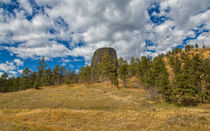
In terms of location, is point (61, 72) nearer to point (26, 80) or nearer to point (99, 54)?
point (26, 80)

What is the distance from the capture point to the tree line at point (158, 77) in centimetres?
2753

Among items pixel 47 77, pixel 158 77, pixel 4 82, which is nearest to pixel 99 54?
pixel 47 77

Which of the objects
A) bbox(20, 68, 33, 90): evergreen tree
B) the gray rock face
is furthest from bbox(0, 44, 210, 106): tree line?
the gray rock face

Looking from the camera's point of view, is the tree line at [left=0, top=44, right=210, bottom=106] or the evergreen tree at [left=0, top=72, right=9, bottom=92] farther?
the evergreen tree at [left=0, top=72, right=9, bottom=92]

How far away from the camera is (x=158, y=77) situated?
33.4 m

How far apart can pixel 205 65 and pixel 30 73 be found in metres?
90.8

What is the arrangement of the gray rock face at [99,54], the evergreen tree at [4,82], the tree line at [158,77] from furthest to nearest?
1. the gray rock face at [99,54]
2. the evergreen tree at [4,82]
3. the tree line at [158,77]

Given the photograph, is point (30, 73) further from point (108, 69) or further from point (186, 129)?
point (186, 129)

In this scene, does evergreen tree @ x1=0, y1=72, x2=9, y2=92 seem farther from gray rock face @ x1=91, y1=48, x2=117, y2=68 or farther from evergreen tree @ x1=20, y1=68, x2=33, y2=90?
gray rock face @ x1=91, y1=48, x2=117, y2=68

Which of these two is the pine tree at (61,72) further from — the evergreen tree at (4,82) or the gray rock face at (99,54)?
the gray rock face at (99,54)

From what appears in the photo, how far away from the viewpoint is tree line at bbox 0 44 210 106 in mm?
27531

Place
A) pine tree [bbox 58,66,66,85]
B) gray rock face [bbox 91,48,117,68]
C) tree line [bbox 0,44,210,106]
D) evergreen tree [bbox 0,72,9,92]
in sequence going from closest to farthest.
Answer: tree line [bbox 0,44,210,106] → evergreen tree [bbox 0,72,9,92] → pine tree [bbox 58,66,66,85] → gray rock face [bbox 91,48,117,68]

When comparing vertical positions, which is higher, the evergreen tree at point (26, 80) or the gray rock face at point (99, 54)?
the gray rock face at point (99, 54)

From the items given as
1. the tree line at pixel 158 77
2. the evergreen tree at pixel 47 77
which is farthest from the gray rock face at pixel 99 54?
the evergreen tree at pixel 47 77
